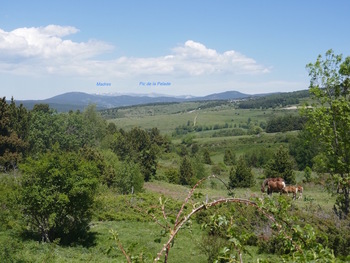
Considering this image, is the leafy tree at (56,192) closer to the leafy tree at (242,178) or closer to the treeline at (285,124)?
the leafy tree at (242,178)

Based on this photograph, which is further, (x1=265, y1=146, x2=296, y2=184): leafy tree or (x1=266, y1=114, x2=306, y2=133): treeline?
(x1=266, y1=114, x2=306, y2=133): treeline

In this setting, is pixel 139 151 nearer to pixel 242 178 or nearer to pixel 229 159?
pixel 242 178

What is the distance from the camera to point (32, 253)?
15.8 m

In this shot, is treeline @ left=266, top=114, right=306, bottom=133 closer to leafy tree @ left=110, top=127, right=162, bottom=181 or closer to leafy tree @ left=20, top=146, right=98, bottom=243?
leafy tree @ left=110, top=127, right=162, bottom=181

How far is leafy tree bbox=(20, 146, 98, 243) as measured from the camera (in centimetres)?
1714

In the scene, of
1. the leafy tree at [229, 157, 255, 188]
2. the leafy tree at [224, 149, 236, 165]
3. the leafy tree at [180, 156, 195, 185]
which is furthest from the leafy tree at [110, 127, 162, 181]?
the leafy tree at [224, 149, 236, 165]

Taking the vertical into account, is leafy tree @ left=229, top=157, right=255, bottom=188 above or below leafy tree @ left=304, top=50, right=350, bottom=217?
below

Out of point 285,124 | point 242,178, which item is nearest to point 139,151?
point 242,178

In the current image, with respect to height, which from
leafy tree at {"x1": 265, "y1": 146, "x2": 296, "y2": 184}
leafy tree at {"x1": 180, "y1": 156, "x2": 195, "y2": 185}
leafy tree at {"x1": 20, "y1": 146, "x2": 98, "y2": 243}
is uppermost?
leafy tree at {"x1": 20, "y1": 146, "x2": 98, "y2": 243}

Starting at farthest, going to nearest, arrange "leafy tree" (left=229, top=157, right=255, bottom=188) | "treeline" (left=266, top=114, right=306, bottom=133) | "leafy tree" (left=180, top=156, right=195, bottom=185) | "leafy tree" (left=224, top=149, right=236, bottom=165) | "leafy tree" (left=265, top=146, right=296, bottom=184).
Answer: "treeline" (left=266, top=114, right=306, bottom=133), "leafy tree" (left=224, top=149, right=236, bottom=165), "leafy tree" (left=180, top=156, right=195, bottom=185), "leafy tree" (left=229, top=157, right=255, bottom=188), "leafy tree" (left=265, top=146, right=296, bottom=184)

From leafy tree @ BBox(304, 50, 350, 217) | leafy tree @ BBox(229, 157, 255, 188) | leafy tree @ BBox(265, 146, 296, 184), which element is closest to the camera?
leafy tree @ BBox(304, 50, 350, 217)

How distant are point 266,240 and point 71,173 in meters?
10.9

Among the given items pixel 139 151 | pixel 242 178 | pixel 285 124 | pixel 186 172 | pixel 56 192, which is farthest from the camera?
pixel 285 124

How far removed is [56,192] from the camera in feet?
56.6
